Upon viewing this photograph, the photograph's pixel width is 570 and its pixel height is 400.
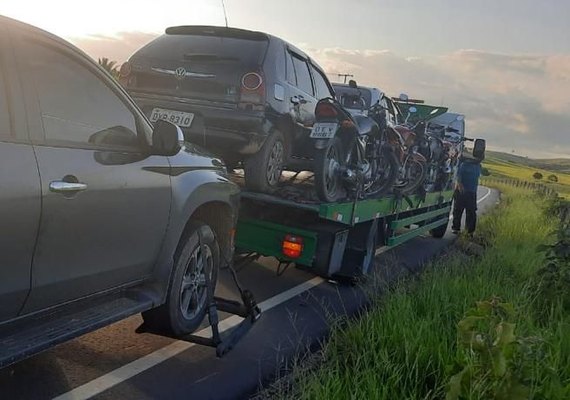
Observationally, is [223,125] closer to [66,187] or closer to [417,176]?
[66,187]

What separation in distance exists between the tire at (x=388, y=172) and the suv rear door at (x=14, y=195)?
20.2 feet

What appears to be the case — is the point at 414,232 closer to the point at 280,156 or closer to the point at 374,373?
the point at 280,156

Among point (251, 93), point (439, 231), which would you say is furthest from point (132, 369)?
point (439, 231)

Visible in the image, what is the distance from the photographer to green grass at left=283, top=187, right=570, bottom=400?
3.92m

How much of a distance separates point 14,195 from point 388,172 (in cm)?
655

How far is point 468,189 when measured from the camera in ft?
47.4

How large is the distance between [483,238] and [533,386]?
32.7 feet

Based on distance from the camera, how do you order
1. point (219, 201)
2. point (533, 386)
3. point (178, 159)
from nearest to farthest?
1. point (533, 386)
2. point (178, 159)
3. point (219, 201)

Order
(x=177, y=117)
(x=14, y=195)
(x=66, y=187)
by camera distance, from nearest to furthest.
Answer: (x=14, y=195) < (x=66, y=187) < (x=177, y=117)

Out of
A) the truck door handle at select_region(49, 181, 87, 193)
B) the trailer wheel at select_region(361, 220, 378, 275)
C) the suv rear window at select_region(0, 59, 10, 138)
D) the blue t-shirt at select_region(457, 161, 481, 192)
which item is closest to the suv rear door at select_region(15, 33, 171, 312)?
the truck door handle at select_region(49, 181, 87, 193)

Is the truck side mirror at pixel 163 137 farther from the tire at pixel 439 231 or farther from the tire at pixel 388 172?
the tire at pixel 439 231

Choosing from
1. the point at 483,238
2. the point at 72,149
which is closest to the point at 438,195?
the point at 483,238

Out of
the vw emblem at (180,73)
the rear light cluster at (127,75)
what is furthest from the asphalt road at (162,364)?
the rear light cluster at (127,75)

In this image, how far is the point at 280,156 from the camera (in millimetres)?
7141
